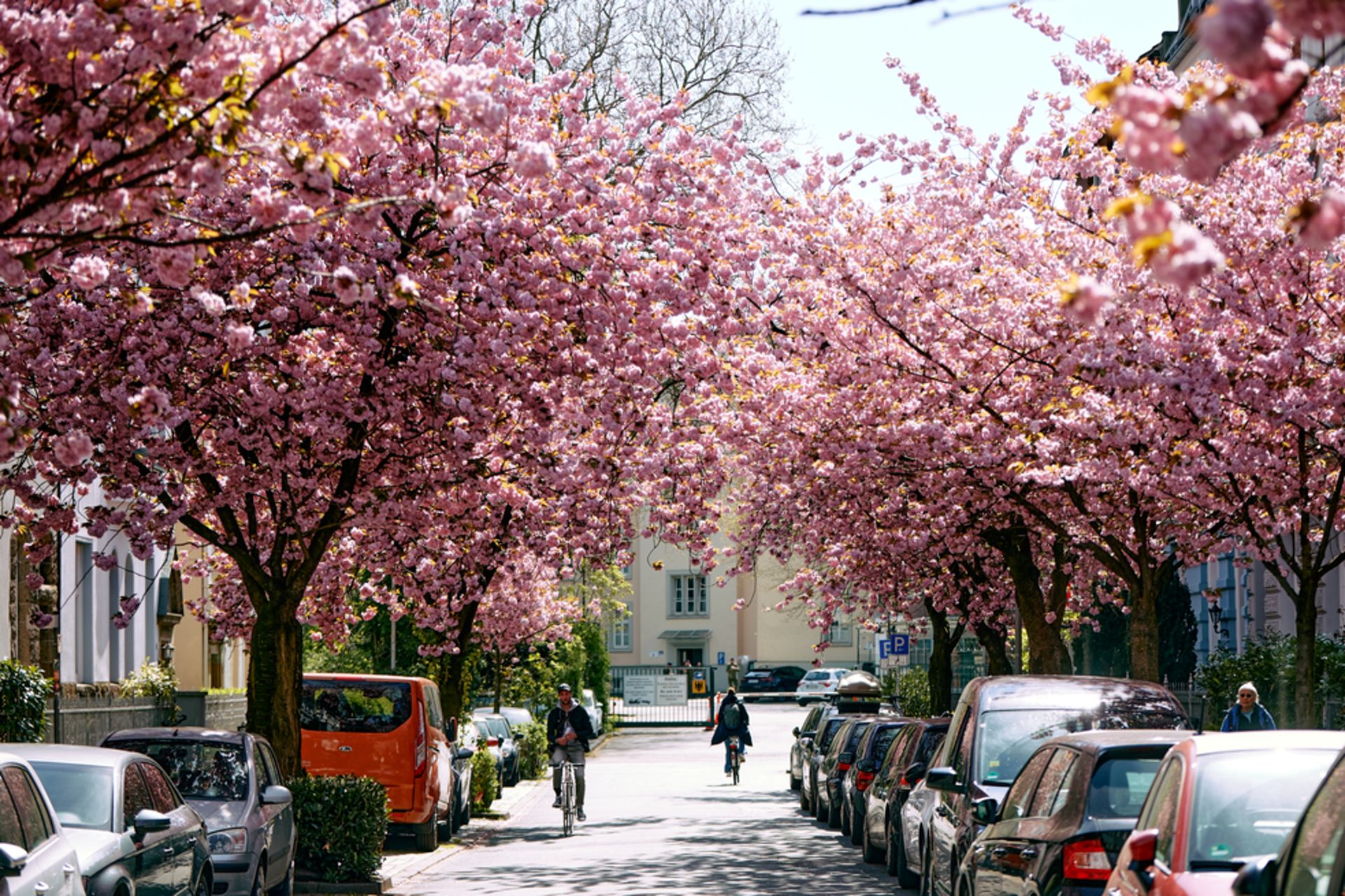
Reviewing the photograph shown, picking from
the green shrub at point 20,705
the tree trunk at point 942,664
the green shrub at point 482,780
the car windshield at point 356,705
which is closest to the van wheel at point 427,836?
the car windshield at point 356,705

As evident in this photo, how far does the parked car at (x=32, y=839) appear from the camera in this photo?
8.77 m

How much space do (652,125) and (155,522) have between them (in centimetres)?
546

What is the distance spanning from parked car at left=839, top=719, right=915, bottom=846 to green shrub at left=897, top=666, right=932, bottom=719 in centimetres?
1943

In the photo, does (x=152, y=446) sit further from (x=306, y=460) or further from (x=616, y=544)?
(x=616, y=544)

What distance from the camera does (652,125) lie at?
1700 centimetres

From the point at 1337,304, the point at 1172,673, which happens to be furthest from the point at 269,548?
the point at 1172,673

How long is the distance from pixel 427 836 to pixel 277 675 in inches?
204

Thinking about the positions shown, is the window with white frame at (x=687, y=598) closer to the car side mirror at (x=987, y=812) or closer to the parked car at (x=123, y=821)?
the parked car at (x=123, y=821)

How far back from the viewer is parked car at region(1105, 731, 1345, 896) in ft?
24.3

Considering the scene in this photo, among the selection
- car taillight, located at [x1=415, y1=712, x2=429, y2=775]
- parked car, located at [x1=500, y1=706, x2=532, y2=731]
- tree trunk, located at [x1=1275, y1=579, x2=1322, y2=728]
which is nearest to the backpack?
parked car, located at [x1=500, y1=706, x2=532, y2=731]

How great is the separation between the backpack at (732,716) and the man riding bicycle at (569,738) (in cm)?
1176

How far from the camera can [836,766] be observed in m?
26.3

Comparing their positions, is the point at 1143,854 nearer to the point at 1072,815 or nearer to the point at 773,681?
the point at 1072,815

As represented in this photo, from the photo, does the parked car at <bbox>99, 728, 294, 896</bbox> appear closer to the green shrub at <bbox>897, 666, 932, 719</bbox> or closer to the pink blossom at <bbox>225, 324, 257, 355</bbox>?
the pink blossom at <bbox>225, 324, 257, 355</bbox>
